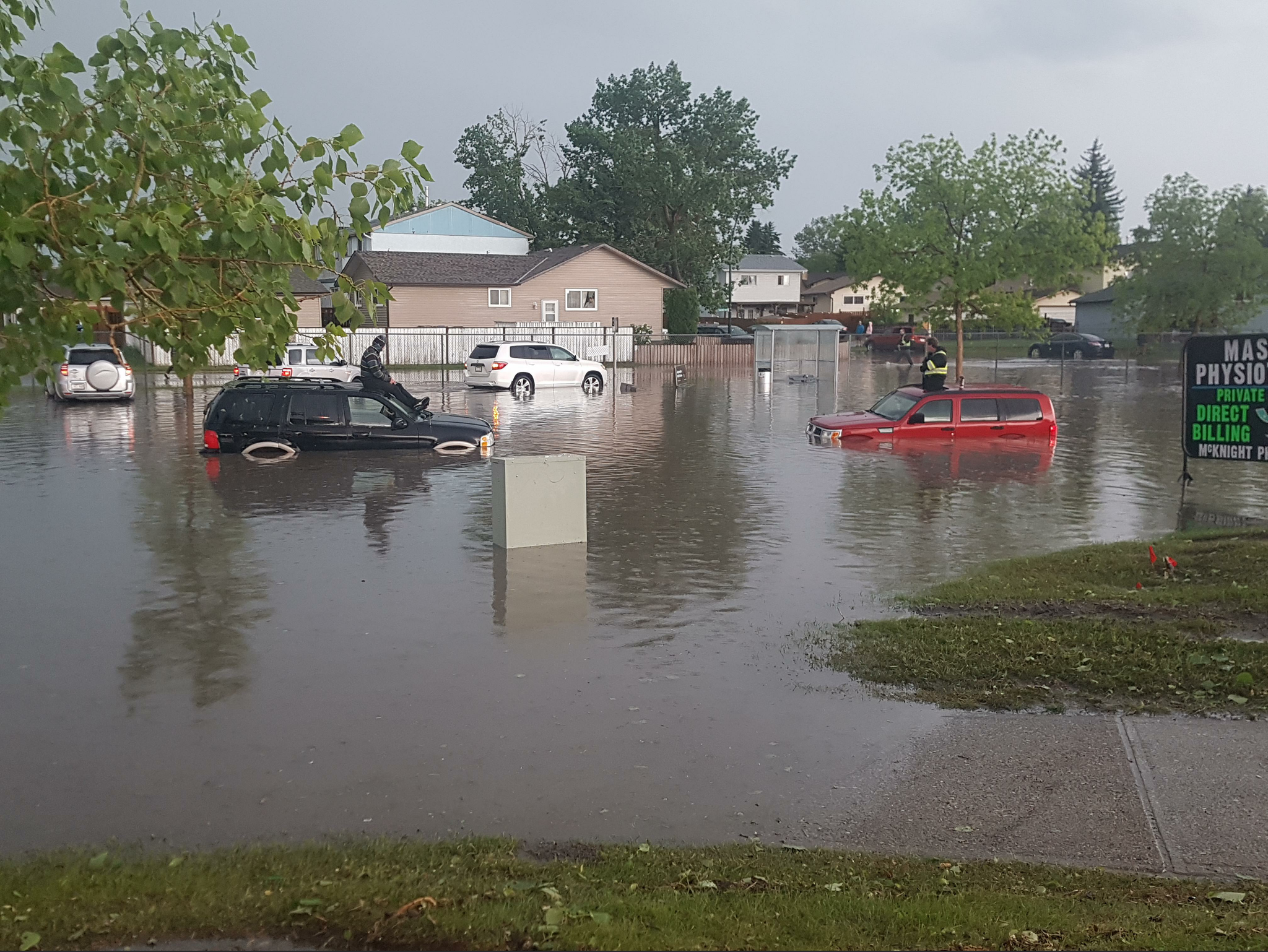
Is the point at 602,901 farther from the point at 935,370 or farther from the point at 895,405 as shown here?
the point at 935,370

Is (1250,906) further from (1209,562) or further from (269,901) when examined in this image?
(1209,562)

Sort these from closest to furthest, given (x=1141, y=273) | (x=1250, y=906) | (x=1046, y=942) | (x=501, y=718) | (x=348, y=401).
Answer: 1. (x=1046, y=942)
2. (x=1250, y=906)
3. (x=501, y=718)
4. (x=348, y=401)
5. (x=1141, y=273)

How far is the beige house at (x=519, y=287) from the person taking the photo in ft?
188

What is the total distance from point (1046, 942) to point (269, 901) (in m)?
3.09

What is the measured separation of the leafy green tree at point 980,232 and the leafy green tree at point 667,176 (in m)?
27.5

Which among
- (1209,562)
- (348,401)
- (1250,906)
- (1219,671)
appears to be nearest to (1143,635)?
(1219,671)

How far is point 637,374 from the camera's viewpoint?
49250 millimetres

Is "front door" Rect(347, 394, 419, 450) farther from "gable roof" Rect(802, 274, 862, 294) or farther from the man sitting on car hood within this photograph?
"gable roof" Rect(802, 274, 862, 294)

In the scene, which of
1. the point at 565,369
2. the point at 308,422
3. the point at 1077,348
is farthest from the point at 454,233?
the point at 308,422

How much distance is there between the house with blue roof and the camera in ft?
245

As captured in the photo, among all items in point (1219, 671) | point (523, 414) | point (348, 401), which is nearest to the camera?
point (1219, 671)

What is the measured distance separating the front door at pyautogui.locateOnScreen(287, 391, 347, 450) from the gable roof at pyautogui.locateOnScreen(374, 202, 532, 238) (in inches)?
2197

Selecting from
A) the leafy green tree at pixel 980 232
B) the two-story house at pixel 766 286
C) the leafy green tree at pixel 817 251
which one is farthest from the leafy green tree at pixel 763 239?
the leafy green tree at pixel 980 232

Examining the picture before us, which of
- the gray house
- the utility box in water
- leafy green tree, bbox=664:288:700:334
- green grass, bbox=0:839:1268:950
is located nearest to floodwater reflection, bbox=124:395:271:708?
the utility box in water
